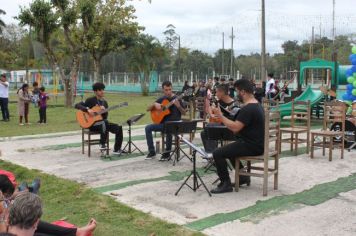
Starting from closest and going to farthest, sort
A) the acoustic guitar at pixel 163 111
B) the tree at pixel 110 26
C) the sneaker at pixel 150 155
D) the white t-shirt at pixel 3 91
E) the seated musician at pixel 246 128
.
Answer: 1. the seated musician at pixel 246 128
2. the sneaker at pixel 150 155
3. the acoustic guitar at pixel 163 111
4. the white t-shirt at pixel 3 91
5. the tree at pixel 110 26

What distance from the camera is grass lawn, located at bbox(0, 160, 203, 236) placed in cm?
499

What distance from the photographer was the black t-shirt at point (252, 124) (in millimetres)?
6129

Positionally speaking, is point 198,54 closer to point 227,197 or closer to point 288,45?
point 288,45

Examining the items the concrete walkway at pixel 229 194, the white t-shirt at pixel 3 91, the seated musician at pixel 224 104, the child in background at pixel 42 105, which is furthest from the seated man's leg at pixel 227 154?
the white t-shirt at pixel 3 91

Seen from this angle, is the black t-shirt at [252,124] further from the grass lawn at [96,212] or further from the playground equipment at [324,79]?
the playground equipment at [324,79]

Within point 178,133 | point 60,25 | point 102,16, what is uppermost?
point 102,16

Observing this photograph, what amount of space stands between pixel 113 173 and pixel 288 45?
5591cm

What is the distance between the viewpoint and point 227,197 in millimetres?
6227

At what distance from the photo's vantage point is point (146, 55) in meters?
38.5

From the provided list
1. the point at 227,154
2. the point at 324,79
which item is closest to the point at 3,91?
the point at 227,154

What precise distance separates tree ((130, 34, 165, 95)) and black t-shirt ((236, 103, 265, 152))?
31.5m

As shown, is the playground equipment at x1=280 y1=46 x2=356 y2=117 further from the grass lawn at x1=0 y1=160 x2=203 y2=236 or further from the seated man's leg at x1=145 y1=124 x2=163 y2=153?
the grass lawn at x1=0 y1=160 x2=203 y2=236

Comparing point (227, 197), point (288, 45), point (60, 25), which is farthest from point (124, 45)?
point (288, 45)

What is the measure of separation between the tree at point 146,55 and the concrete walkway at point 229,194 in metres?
28.8
